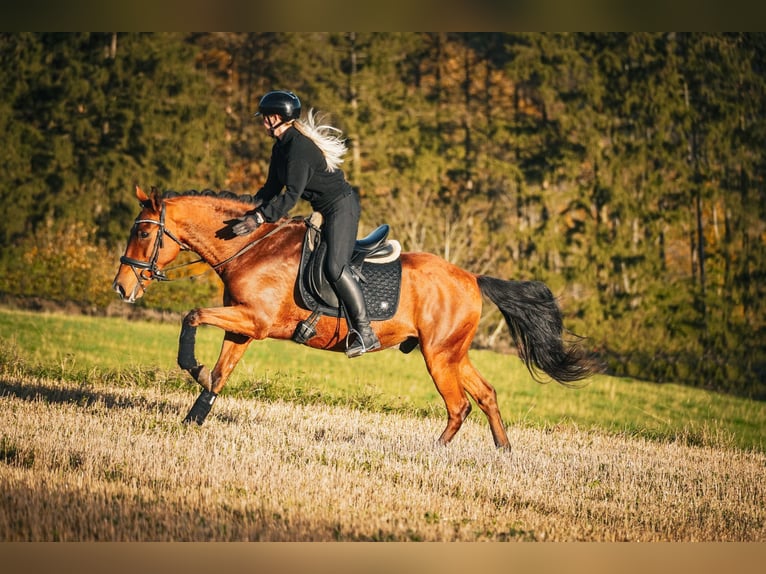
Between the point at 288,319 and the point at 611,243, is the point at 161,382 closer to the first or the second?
the point at 288,319

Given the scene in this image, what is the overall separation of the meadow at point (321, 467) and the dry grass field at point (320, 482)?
16mm

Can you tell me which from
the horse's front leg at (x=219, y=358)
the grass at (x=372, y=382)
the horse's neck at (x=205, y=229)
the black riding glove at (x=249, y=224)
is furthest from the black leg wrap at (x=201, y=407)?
the grass at (x=372, y=382)

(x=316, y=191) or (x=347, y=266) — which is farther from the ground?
(x=316, y=191)

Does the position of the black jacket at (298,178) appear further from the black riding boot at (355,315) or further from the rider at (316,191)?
the black riding boot at (355,315)

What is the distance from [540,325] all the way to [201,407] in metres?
3.17

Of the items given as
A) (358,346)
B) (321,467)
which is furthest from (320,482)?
(358,346)

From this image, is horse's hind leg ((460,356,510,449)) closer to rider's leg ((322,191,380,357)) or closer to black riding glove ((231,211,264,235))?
rider's leg ((322,191,380,357))

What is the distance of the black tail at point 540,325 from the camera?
8078 millimetres

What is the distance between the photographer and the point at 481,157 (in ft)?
58.4

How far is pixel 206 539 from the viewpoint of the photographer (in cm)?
530

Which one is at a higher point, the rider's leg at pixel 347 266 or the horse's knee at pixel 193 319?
the rider's leg at pixel 347 266

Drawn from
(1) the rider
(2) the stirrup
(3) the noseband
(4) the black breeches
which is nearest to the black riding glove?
(1) the rider

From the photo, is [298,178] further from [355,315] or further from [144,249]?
[144,249]

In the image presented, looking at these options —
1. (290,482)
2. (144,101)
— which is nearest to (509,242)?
(144,101)
